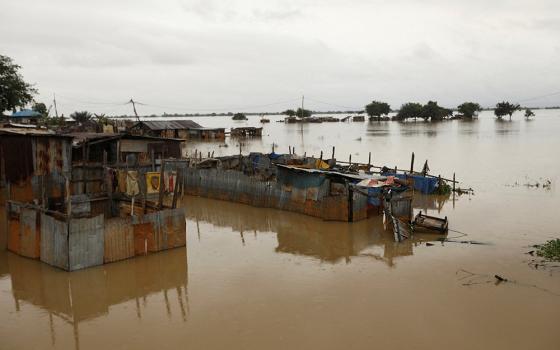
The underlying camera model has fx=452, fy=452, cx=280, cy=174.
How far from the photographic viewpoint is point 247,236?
50.7ft

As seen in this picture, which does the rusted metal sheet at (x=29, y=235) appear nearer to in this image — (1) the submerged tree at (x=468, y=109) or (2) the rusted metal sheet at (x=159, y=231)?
(2) the rusted metal sheet at (x=159, y=231)

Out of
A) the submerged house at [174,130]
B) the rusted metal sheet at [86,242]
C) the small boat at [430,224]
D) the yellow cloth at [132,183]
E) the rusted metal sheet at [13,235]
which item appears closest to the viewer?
the rusted metal sheet at [86,242]

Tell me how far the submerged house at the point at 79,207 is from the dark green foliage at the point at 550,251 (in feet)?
34.0

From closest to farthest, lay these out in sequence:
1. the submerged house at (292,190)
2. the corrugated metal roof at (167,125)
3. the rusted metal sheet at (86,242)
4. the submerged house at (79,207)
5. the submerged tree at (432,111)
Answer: the rusted metal sheet at (86,242) → the submerged house at (79,207) → the submerged house at (292,190) → the corrugated metal roof at (167,125) → the submerged tree at (432,111)

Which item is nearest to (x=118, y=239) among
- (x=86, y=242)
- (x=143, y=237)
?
(x=143, y=237)

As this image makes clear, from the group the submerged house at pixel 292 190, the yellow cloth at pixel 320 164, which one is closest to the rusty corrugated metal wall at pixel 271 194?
the submerged house at pixel 292 190

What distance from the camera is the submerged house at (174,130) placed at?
48.7 m

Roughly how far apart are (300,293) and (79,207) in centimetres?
752

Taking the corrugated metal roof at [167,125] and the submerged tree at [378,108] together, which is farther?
the submerged tree at [378,108]

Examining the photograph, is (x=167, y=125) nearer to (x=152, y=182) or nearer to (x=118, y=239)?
(x=152, y=182)

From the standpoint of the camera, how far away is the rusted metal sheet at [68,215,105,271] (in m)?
10.9

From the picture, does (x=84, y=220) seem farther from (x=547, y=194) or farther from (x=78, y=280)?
(x=547, y=194)

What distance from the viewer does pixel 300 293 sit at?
10.4 metres

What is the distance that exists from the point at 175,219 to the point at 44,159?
24.0ft
